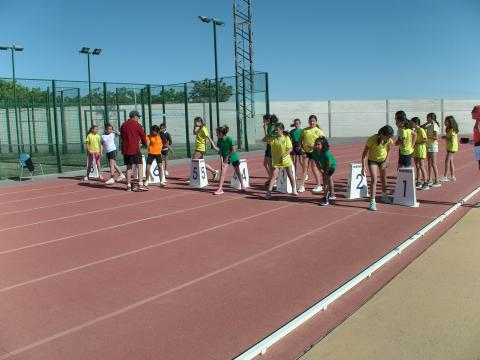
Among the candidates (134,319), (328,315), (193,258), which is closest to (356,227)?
(193,258)

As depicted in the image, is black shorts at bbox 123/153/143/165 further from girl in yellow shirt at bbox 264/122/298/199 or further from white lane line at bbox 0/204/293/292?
white lane line at bbox 0/204/293/292

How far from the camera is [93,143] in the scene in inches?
592

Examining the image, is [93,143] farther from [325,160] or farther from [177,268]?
[177,268]

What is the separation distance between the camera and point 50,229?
8164 mm

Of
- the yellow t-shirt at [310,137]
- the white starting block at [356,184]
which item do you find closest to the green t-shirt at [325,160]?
the white starting block at [356,184]

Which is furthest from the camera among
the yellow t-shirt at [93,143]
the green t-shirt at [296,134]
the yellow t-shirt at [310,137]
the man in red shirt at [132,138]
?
the yellow t-shirt at [93,143]

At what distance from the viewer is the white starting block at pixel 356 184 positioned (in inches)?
396

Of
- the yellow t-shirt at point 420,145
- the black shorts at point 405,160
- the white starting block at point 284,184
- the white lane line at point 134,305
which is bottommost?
the white lane line at point 134,305

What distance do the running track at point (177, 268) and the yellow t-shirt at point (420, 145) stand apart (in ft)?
2.91

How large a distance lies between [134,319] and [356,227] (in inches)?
170

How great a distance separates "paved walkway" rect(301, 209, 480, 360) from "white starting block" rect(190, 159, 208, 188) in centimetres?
772

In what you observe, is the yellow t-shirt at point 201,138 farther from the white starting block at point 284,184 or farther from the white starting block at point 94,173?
the white starting block at point 94,173

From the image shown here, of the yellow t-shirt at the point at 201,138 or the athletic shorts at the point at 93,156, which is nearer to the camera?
the yellow t-shirt at the point at 201,138

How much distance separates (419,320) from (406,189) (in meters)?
5.52
